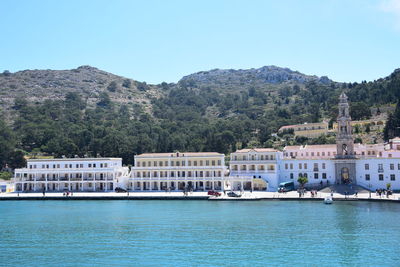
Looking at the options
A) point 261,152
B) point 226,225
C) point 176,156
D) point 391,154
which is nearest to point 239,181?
point 261,152

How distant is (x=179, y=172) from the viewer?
234 ft

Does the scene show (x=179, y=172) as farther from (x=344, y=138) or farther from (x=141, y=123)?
(x=141, y=123)

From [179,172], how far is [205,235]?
35.3m

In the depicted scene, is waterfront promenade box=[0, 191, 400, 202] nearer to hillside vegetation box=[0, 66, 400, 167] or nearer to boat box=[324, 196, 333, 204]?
boat box=[324, 196, 333, 204]

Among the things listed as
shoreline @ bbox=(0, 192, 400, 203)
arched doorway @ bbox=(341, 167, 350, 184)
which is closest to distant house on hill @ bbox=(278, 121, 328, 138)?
arched doorway @ bbox=(341, 167, 350, 184)

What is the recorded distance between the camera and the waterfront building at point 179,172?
69875mm

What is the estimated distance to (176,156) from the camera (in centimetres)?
7181

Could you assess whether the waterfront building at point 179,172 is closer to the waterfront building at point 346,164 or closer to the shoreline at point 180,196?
the shoreline at point 180,196

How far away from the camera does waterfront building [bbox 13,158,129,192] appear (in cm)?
7294

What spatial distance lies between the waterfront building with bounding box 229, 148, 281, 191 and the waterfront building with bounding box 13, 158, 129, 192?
18.9 meters

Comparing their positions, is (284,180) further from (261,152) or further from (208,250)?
(208,250)

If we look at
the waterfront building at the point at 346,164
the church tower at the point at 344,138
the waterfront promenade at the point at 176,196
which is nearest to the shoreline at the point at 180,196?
the waterfront promenade at the point at 176,196

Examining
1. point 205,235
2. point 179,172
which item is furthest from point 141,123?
point 205,235

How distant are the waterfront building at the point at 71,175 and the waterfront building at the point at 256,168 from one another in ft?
62.0
